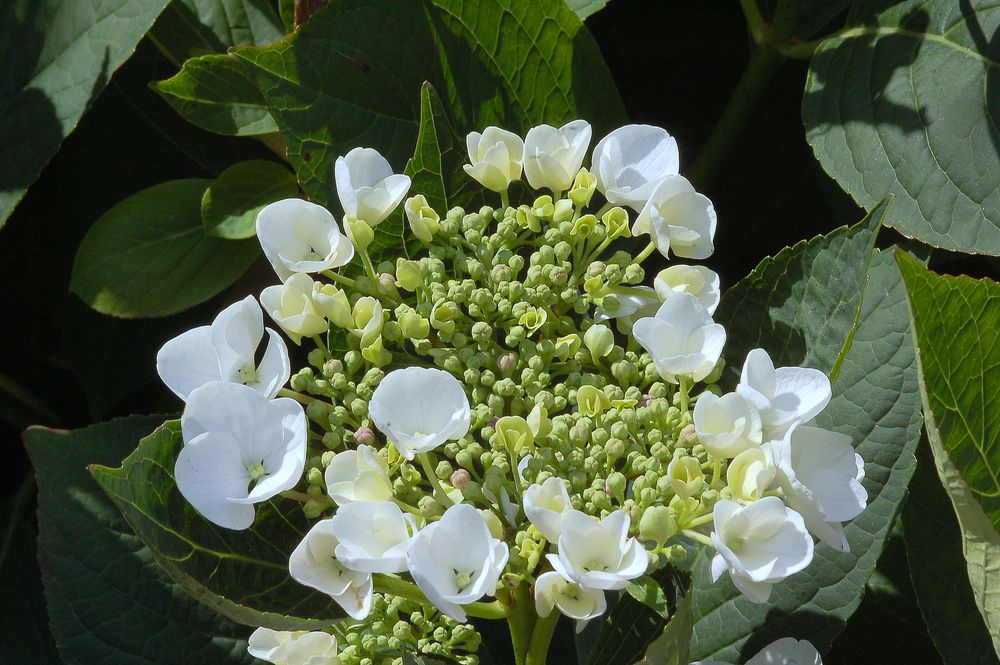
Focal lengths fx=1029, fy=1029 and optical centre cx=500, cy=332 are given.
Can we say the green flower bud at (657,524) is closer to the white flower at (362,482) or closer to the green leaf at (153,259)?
the white flower at (362,482)

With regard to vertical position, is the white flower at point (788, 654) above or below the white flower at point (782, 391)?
below

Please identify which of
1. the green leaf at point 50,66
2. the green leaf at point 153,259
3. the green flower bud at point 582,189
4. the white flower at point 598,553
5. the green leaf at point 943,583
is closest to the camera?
the white flower at point 598,553

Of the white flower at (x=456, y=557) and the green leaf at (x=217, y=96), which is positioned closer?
the white flower at (x=456, y=557)

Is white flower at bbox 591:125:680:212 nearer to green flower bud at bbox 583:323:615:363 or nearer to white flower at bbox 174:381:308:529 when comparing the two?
green flower bud at bbox 583:323:615:363

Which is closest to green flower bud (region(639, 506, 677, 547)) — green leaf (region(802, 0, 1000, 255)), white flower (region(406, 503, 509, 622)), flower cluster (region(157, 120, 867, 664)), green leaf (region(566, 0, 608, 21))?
flower cluster (region(157, 120, 867, 664))

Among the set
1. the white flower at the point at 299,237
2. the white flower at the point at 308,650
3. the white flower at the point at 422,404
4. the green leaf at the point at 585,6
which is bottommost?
the white flower at the point at 308,650

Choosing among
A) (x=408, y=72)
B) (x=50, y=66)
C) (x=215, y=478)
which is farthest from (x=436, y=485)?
(x=50, y=66)

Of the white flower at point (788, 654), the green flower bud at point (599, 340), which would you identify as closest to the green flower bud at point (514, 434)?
the green flower bud at point (599, 340)
